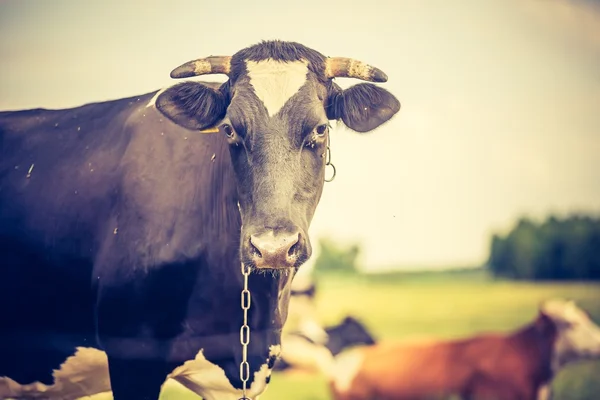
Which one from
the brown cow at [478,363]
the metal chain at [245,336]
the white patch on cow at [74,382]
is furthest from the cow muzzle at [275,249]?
the brown cow at [478,363]

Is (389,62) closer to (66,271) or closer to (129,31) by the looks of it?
(129,31)

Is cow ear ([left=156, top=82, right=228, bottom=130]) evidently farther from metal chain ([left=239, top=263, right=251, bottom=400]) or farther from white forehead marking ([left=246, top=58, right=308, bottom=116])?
metal chain ([left=239, top=263, right=251, bottom=400])

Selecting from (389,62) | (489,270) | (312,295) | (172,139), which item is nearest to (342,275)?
(489,270)

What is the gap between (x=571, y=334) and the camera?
708cm

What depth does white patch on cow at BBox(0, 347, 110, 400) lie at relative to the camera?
367 cm

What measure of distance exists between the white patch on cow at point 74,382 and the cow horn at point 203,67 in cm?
162

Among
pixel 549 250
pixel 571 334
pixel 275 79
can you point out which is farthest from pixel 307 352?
pixel 275 79

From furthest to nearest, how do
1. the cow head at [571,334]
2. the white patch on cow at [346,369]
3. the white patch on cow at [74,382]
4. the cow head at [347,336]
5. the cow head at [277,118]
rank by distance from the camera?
the cow head at [347,336], the white patch on cow at [346,369], the cow head at [571,334], the white patch on cow at [74,382], the cow head at [277,118]

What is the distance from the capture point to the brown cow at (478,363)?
710 centimetres

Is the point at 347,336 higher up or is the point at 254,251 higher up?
the point at 254,251

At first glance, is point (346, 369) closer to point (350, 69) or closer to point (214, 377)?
point (214, 377)

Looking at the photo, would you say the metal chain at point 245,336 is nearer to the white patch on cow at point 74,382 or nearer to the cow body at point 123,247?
the cow body at point 123,247

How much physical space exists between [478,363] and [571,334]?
3.51 ft

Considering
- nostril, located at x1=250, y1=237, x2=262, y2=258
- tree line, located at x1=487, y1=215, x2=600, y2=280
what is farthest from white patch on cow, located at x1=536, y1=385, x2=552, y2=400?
nostril, located at x1=250, y1=237, x2=262, y2=258
